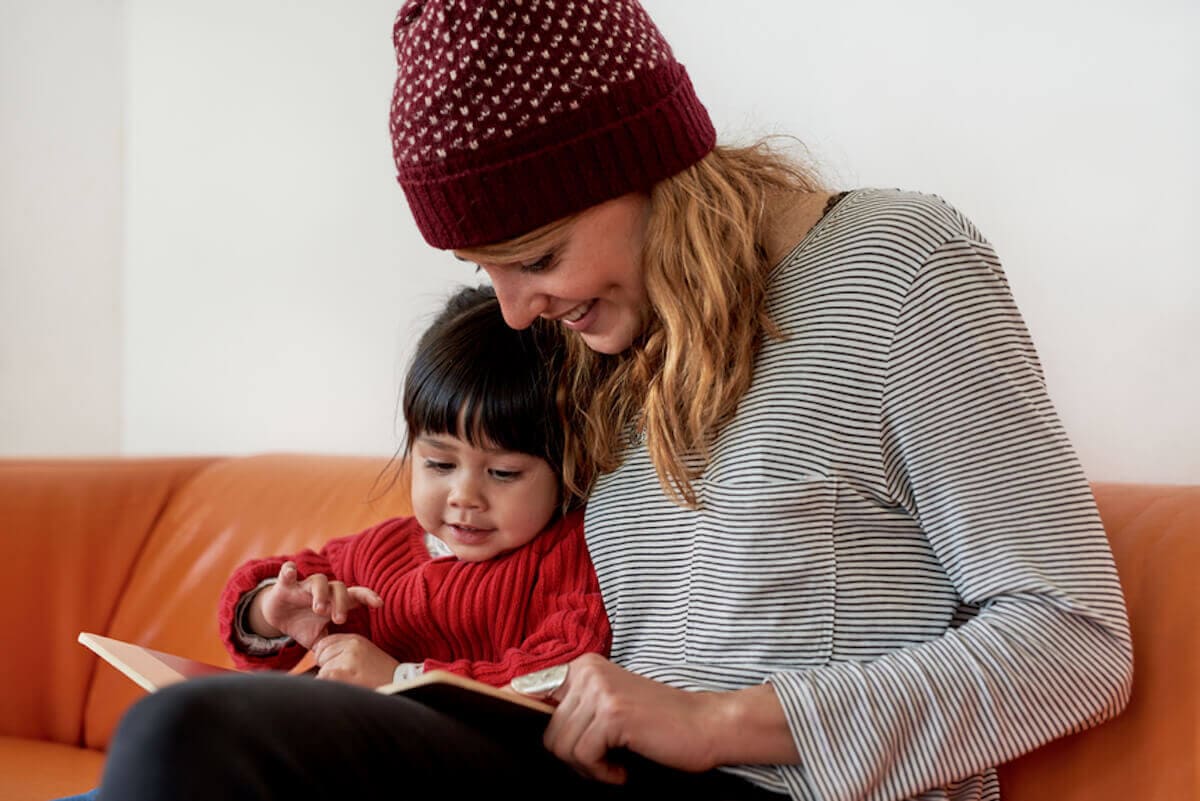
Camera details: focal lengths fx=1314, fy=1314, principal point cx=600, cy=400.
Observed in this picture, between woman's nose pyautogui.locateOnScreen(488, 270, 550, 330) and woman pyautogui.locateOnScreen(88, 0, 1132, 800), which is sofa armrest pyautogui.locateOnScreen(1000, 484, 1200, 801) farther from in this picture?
woman's nose pyautogui.locateOnScreen(488, 270, 550, 330)

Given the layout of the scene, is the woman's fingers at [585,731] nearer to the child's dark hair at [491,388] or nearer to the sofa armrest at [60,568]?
the child's dark hair at [491,388]

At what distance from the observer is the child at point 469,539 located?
4.36ft

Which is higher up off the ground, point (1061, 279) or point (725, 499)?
point (1061, 279)

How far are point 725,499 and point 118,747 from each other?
1.84 ft

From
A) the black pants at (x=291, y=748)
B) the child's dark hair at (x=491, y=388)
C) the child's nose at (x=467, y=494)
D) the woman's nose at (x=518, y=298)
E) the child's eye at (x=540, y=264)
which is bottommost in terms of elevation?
the child's nose at (x=467, y=494)

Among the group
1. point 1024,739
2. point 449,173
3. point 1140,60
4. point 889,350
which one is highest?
point 1140,60

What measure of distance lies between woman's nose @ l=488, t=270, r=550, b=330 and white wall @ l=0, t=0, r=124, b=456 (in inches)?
62.4

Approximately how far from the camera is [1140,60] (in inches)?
52.7

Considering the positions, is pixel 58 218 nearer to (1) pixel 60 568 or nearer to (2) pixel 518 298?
(1) pixel 60 568

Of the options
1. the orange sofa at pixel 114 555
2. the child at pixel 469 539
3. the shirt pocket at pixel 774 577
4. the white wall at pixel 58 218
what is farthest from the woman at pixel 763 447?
the white wall at pixel 58 218

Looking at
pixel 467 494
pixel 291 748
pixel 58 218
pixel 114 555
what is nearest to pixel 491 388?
pixel 467 494

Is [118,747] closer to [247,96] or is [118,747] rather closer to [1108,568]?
[1108,568]

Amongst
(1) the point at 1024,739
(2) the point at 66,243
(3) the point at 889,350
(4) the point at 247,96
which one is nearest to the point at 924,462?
(3) the point at 889,350

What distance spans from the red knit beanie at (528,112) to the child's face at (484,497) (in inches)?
11.8
